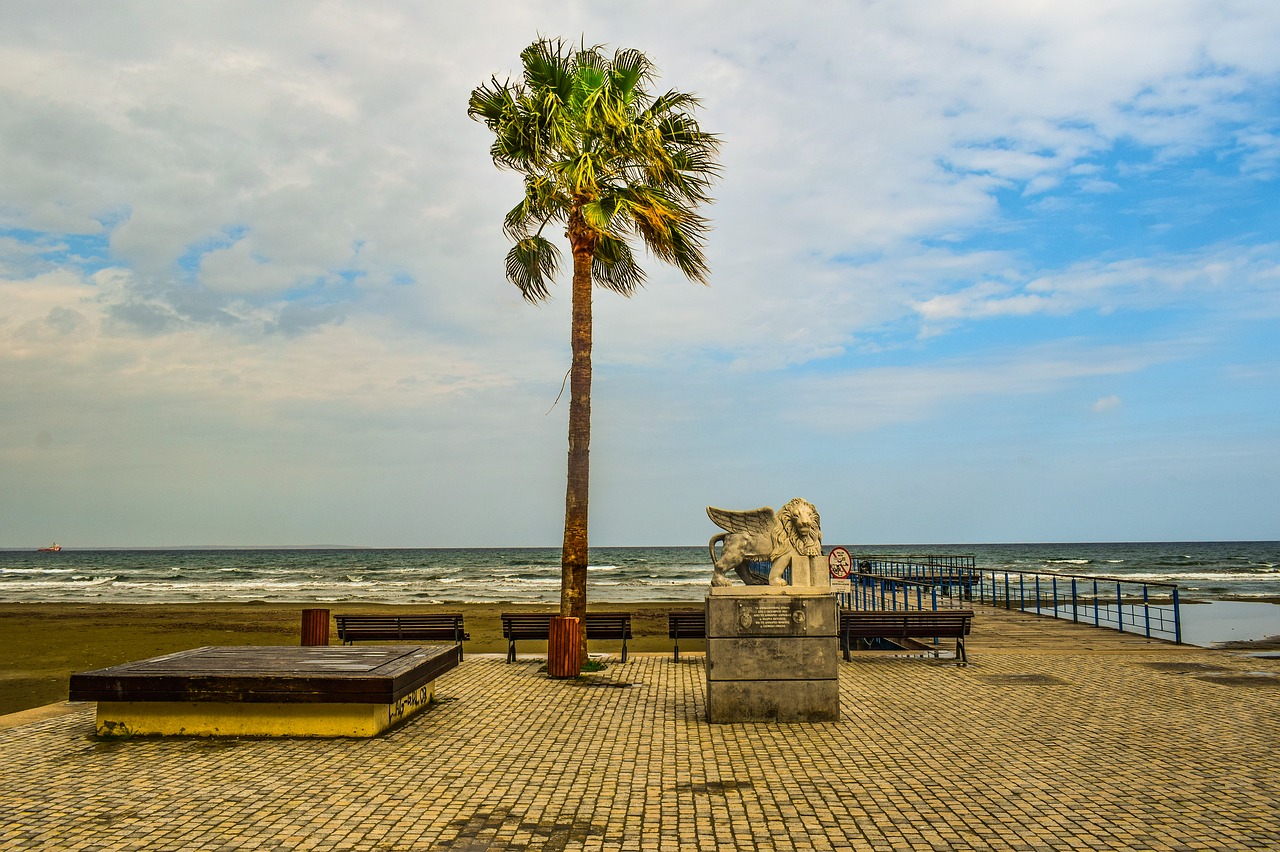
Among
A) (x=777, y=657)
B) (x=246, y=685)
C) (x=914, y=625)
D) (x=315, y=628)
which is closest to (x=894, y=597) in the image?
(x=914, y=625)

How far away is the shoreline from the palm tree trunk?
3.46 meters

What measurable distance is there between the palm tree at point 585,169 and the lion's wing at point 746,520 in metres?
2.65

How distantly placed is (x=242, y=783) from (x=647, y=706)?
180 inches

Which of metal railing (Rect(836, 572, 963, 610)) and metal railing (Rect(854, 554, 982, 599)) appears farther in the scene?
metal railing (Rect(854, 554, 982, 599))

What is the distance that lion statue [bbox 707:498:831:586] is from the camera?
9539 mm

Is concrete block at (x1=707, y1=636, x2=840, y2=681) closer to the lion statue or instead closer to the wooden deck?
the lion statue

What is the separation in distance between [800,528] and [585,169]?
6300 millimetres

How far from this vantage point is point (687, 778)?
263 inches

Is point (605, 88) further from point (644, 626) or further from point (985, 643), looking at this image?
point (644, 626)

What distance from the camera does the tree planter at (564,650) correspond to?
1194 cm

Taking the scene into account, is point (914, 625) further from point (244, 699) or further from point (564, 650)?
point (244, 699)

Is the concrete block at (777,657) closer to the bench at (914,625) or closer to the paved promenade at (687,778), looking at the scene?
the paved promenade at (687,778)

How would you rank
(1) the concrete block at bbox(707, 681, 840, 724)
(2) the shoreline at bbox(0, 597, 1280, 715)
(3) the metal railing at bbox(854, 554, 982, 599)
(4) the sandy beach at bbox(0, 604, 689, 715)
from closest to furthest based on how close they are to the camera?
1. (1) the concrete block at bbox(707, 681, 840, 724)
2. (4) the sandy beach at bbox(0, 604, 689, 715)
3. (2) the shoreline at bbox(0, 597, 1280, 715)
4. (3) the metal railing at bbox(854, 554, 982, 599)

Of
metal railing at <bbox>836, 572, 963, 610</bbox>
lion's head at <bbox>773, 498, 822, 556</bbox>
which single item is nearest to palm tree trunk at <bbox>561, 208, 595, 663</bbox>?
lion's head at <bbox>773, 498, 822, 556</bbox>
